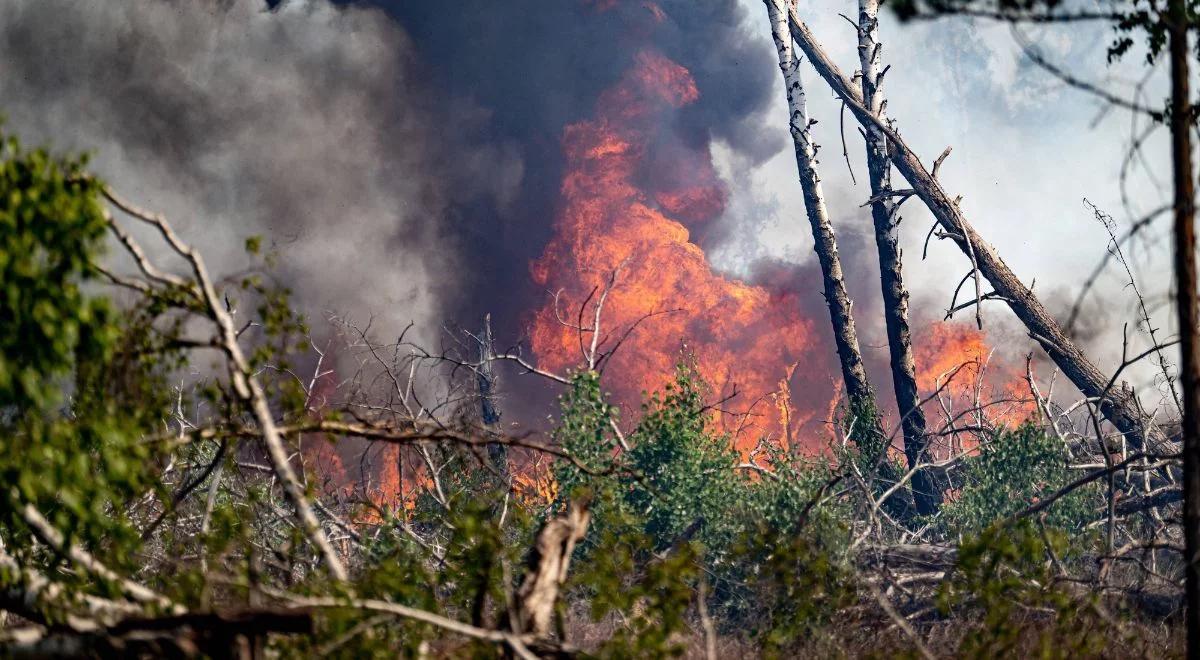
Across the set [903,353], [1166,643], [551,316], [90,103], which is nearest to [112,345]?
[1166,643]

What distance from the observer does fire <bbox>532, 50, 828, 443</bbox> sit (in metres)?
24.1

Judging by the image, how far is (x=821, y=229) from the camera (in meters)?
14.2

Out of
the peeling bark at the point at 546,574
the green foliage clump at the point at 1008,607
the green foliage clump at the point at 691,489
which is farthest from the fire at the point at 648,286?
the peeling bark at the point at 546,574

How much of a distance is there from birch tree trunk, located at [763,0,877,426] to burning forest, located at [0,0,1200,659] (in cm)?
6

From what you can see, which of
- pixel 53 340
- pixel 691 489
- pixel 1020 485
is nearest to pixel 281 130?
pixel 691 489

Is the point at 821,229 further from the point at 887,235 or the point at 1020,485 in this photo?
the point at 1020,485

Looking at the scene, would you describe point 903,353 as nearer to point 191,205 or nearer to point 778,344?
point 778,344

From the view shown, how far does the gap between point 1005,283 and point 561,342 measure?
1219 centimetres

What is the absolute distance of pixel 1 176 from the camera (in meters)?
3.63

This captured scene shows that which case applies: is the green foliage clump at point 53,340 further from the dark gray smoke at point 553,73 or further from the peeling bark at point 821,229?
the dark gray smoke at point 553,73

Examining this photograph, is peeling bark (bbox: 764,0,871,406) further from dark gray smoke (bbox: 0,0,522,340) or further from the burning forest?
dark gray smoke (bbox: 0,0,522,340)

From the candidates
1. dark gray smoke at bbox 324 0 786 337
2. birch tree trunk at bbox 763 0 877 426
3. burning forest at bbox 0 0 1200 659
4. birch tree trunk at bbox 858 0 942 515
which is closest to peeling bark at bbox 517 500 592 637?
burning forest at bbox 0 0 1200 659

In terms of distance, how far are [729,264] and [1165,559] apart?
15707mm

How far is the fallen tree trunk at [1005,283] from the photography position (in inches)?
452
